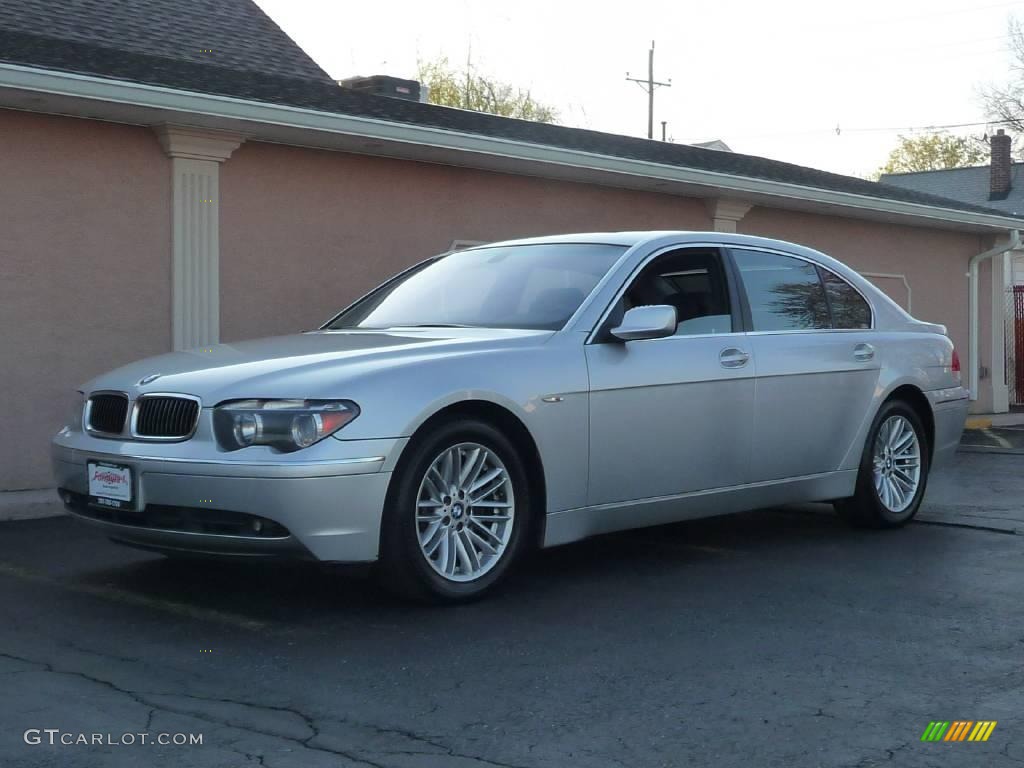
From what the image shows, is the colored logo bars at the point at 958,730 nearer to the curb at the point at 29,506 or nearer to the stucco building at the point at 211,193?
the curb at the point at 29,506

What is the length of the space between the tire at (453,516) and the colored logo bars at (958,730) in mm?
2112

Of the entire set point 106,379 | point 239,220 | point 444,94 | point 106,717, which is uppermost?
point 444,94

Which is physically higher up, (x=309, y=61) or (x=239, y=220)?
(x=309, y=61)

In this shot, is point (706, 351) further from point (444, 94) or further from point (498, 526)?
point (444, 94)

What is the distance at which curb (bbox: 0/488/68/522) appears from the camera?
831 cm

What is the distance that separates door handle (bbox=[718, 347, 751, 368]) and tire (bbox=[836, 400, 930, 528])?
1.22 m

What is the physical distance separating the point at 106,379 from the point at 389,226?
5.55 metres

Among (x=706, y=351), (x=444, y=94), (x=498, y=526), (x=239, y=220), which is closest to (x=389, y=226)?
(x=239, y=220)

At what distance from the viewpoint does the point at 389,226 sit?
11086 millimetres

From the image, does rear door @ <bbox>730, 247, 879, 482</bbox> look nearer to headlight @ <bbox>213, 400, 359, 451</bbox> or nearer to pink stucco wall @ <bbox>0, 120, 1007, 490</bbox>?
headlight @ <bbox>213, 400, 359, 451</bbox>

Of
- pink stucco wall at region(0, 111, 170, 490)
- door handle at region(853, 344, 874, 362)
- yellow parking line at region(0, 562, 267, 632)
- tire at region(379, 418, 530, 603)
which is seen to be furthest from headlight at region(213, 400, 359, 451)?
pink stucco wall at region(0, 111, 170, 490)

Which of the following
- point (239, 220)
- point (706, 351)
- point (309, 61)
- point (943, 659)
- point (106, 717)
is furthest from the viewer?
point (309, 61)

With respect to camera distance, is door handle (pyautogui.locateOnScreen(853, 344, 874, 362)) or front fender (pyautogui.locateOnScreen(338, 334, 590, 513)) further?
door handle (pyautogui.locateOnScreen(853, 344, 874, 362))

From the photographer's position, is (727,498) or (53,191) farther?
(53,191)
